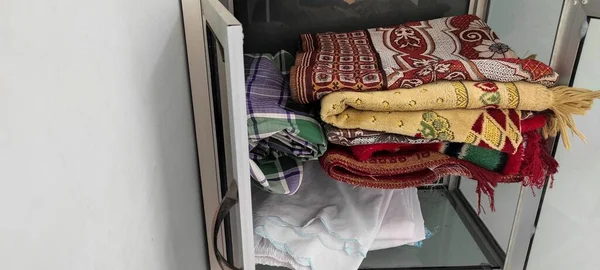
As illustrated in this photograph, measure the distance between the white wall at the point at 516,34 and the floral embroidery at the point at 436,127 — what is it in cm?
24

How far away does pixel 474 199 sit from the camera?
98cm

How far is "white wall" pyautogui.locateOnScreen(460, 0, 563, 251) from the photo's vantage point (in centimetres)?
74

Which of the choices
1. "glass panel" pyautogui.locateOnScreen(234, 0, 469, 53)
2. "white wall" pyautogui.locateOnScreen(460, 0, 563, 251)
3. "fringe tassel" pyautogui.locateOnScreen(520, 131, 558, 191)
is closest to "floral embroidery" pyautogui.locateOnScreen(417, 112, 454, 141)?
"fringe tassel" pyautogui.locateOnScreen(520, 131, 558, 191)

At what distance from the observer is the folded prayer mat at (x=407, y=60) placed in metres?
0.63

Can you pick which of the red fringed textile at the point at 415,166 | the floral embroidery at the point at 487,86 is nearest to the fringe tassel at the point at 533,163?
the red fringed textile at the point at 415,166

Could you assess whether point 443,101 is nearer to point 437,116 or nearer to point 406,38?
point 437,116

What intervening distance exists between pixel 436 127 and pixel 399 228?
223 millimetres

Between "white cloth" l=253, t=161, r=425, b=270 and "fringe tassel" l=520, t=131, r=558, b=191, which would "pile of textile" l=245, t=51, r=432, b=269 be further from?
"fringe tassel" l=520, t=131, r=558, b=191

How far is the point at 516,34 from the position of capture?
0.85m

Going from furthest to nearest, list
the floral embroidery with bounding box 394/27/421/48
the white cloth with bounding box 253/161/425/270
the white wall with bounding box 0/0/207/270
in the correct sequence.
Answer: the floral embroidery with bounding box 394/27/421/48 < the white cloth with bounding box 253/161/425/270 < the white wall with bounding box 0/0/207/270

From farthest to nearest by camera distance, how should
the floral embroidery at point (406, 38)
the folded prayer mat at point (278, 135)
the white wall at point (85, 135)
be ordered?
the floral embroidery at point (406, 38)
the folded prayer mat at point (278, 135)
the white wall at point (85, 135)

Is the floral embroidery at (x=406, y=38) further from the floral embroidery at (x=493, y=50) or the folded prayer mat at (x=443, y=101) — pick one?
the folded prayer mat at (x=443, y=101)

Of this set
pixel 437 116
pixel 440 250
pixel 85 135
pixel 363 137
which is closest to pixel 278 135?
pixel 363 137

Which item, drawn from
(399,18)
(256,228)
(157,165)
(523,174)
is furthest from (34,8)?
(399,18)
